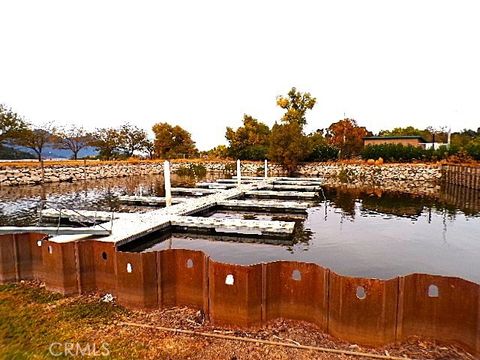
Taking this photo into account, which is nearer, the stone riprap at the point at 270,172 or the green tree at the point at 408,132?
the stone riprap at the point at 270,172

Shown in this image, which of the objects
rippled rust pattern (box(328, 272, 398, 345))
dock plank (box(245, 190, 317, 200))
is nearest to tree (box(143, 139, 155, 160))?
dock plank (box(245, 190, 317, 200))

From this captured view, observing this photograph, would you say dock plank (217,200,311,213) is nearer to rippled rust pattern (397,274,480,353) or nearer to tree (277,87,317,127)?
rippled rust pattern (397,274,480,353)

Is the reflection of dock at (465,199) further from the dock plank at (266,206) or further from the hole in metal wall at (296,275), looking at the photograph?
the hole in metal wall at (296,275)

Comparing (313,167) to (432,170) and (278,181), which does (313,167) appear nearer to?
(432,170)

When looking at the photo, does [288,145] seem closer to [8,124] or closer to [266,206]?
[266,206]

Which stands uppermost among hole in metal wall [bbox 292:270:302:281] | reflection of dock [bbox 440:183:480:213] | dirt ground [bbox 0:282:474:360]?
hole in metal wall [bbox 292:270:302:281]

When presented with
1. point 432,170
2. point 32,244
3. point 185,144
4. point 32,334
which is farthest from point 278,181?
point 185,144

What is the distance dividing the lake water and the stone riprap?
30.4 ft

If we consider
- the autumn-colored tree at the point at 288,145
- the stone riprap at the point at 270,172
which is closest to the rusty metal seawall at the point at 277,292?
the stone riprap at the point at 270,172

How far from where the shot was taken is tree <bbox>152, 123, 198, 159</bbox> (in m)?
45.6

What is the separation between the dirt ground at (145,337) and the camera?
11.0ft

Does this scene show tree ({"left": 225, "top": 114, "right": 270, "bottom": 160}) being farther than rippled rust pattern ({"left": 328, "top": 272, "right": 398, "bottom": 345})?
Yes

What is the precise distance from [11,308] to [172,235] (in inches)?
199

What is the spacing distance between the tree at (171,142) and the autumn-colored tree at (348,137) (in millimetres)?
20070
